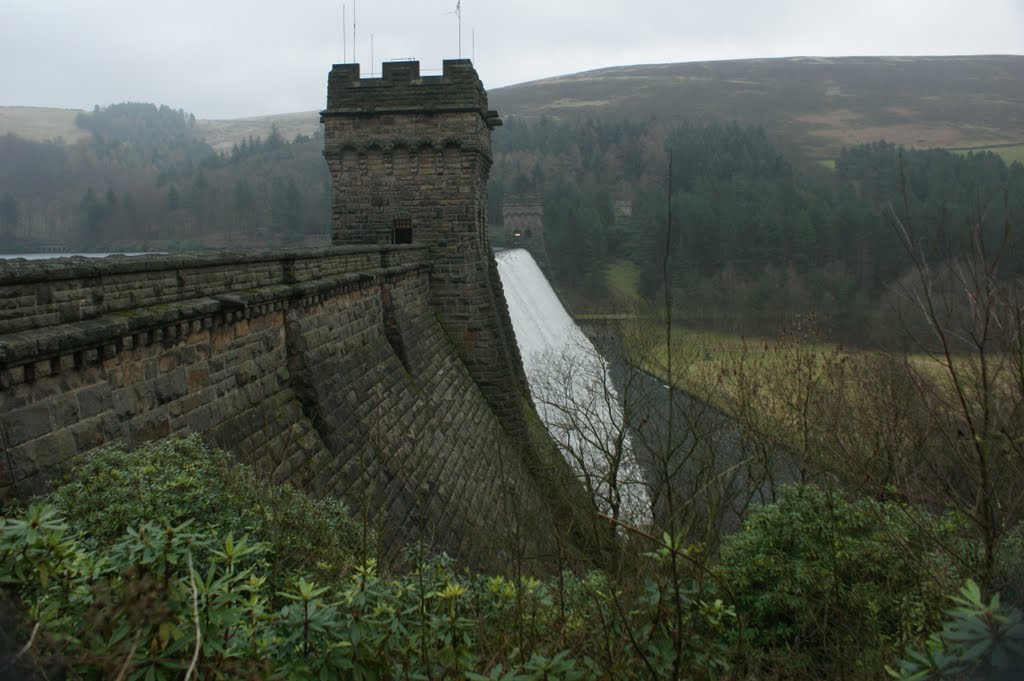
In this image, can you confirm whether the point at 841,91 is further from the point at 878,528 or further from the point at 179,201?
the point at 878,528

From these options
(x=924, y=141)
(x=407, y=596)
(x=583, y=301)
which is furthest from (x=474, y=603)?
(x=924, y=141)

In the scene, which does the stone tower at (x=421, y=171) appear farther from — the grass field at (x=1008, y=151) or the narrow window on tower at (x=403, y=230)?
the grass field at (x=1008, y=151)

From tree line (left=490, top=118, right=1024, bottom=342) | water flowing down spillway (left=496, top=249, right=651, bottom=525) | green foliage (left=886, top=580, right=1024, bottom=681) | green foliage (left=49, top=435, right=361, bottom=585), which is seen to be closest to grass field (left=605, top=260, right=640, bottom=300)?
tree line (left=490, top=118, right=1024, bottom=342)

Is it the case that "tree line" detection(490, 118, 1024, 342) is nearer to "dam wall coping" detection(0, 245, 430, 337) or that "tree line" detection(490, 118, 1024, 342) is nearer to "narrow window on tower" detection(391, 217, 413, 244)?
"narrow window on tower" detection(391, 217, 413, 244)

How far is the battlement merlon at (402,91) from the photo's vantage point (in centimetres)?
1648

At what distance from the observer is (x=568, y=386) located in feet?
67.1

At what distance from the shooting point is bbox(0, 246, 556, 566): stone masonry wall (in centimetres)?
489

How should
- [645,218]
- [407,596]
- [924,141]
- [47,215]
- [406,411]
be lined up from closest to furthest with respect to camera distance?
[407,596] < [406,411] < [47,215] < [645,218] < [924,141]

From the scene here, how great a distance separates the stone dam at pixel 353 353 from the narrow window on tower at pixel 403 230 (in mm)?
62

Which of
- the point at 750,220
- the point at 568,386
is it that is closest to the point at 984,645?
the point at 568,386

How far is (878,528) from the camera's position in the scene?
7789mm

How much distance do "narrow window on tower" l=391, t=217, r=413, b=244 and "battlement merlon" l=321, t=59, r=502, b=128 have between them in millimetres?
2493

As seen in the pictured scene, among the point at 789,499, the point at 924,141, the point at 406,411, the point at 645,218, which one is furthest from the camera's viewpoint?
the point at 924,141

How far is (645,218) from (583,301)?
70.9 ft
